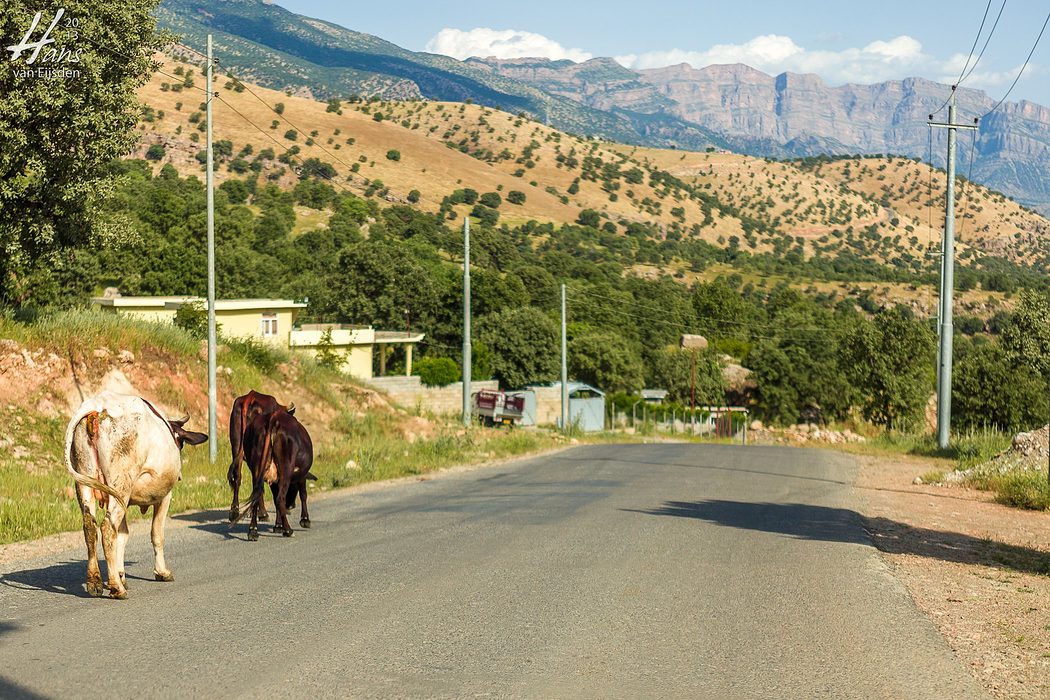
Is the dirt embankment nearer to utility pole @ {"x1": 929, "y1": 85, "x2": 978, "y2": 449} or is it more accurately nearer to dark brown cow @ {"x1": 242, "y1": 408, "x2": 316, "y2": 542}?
dark brown cow @ {"x1": 242, "y1": 408, "x2": 316, "y2": 542}

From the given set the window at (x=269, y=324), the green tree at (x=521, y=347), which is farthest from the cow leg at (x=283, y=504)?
the green tree at (x=521, y=347)

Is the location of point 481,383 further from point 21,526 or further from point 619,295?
point 21,526

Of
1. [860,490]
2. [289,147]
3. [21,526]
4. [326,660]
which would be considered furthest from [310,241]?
[326,660]

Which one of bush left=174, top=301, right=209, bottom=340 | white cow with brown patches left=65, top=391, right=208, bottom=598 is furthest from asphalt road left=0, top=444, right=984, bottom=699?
bush left=174, top=301, right=209, bottom=340

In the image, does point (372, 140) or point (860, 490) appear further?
point (372, 140)

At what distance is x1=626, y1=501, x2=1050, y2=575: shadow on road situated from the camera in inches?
539

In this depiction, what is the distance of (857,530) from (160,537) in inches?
404

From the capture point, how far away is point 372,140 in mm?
176250

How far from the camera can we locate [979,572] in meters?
12.4

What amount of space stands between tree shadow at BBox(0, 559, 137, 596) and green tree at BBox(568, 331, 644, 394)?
262 ft

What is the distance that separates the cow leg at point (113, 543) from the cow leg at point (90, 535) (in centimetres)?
8

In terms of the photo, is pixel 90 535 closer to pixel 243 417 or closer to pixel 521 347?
pixel 243 417

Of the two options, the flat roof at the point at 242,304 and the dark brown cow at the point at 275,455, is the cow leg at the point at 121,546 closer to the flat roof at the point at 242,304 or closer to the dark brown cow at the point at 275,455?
the dark brown cow at the point at 275,455

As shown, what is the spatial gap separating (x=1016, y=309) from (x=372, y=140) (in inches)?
4592
